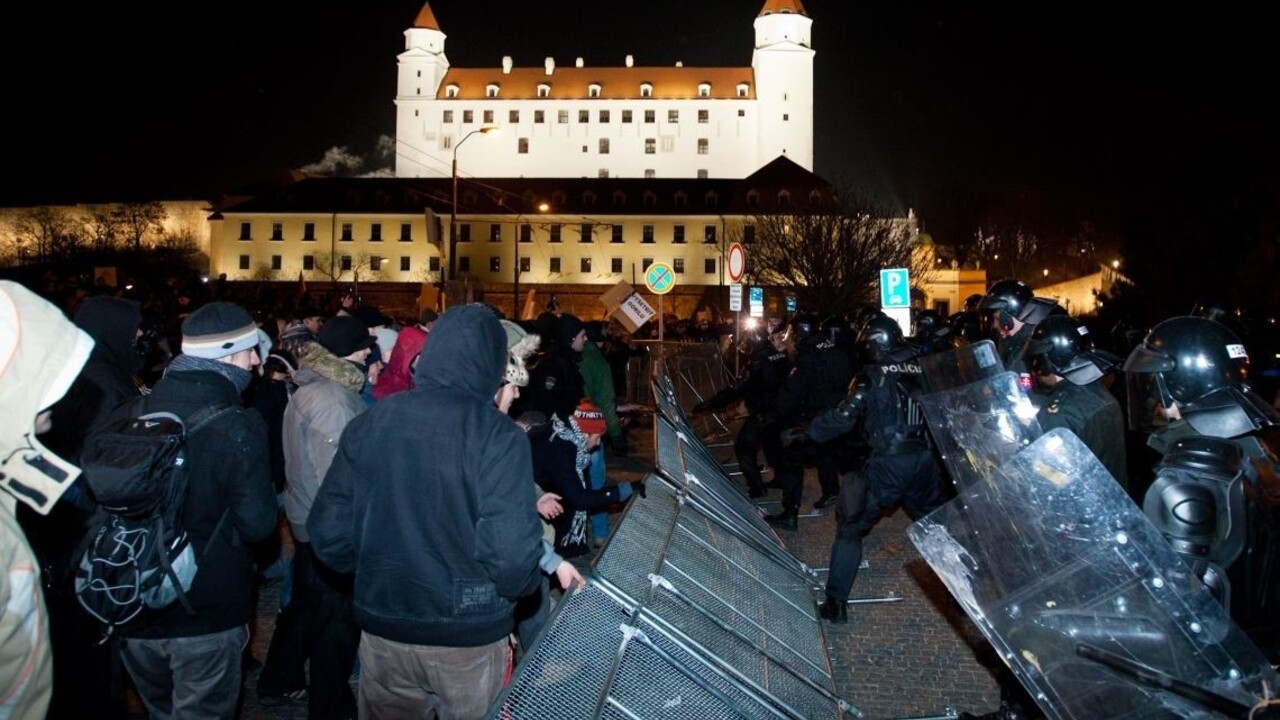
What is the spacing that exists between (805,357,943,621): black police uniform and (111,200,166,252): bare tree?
102614 millimetres

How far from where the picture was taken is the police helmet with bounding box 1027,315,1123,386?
18.9 ft

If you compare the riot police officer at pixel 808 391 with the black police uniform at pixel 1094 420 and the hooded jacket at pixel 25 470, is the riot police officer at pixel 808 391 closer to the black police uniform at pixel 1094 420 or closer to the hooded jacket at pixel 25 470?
the black police uniform at pixel 1094 420

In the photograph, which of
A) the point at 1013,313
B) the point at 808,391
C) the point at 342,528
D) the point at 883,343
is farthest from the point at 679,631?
the point at 808,391

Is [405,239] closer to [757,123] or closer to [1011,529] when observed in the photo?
[757,123]

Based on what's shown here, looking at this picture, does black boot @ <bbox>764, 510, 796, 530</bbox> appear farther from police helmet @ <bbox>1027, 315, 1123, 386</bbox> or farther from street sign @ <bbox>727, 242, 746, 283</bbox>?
street sign @ <bbox>727, 242, 746, 283</bbox>

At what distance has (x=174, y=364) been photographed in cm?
393

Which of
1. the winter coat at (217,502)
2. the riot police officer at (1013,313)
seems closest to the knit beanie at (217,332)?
the winter coat at (217,502)

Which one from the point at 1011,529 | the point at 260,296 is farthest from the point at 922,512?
the point at 260,296

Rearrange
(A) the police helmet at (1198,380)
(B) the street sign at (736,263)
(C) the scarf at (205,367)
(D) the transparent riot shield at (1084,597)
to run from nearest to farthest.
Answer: (D) the transparent riot shield at (1084,597) < (A) the police helmet at (1198,380) < (C) the scarf at (205,367) < (B) the street sign at (736,263)

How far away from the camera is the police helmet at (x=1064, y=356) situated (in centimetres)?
576

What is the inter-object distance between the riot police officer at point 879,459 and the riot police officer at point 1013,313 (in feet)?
3.54

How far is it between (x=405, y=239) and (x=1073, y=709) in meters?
81.8

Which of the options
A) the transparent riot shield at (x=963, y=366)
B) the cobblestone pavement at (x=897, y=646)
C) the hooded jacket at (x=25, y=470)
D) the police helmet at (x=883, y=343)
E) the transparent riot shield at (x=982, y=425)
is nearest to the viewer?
the hooded jacket at (x=25, y=470)

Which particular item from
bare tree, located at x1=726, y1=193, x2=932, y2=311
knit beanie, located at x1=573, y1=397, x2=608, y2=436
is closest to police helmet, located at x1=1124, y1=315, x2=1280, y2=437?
knit beanie, located at x1=573, y1=397, x2=608, y2=436
